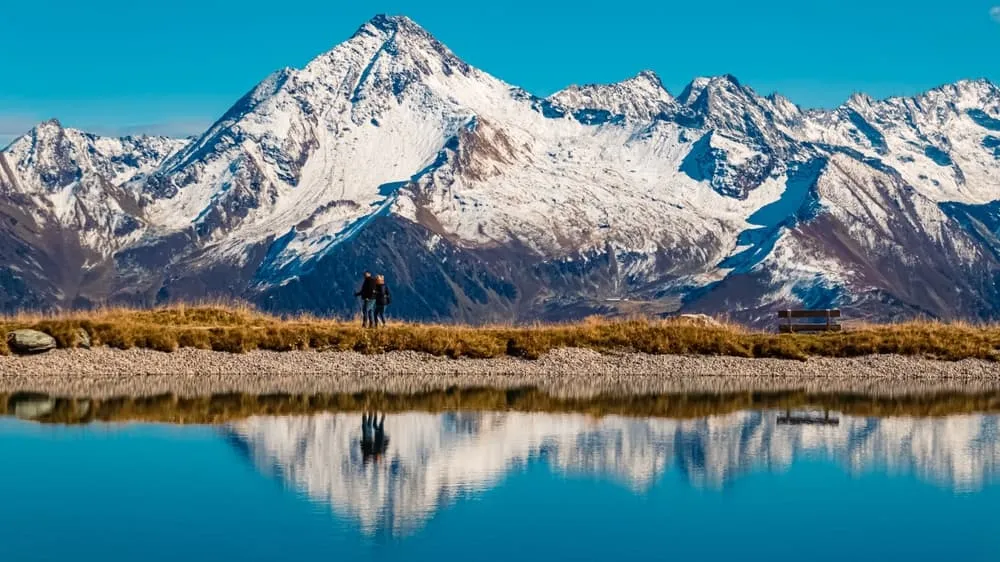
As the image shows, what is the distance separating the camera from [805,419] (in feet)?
199

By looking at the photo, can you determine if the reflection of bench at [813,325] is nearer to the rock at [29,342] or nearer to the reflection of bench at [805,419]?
the reflection of bench at [805,419]

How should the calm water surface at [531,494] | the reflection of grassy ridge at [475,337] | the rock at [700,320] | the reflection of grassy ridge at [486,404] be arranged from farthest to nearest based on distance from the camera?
1. the rock at [700,320]
2. the reflection of grassy ridge at [475,337]
3. the reflection of grassy ridge at [486,404]
4. the calm water surface at [531,494]

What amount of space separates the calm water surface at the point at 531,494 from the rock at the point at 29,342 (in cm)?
1772

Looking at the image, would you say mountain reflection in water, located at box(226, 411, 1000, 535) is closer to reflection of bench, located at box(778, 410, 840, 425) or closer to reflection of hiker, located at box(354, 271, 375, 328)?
reflection of bench, located at box(778, 410, 840, 425)

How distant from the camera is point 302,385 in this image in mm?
70938

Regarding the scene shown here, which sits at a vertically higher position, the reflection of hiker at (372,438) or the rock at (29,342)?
the rock at (29,342)

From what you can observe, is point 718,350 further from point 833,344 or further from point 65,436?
point 65,436

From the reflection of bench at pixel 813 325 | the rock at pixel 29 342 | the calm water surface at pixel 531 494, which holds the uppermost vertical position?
the reflection of bench at pixel 813 325

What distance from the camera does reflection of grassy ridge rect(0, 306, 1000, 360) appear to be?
77812 millimetres

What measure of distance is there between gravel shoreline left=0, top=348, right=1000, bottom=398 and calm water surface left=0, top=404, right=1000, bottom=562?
11849 mm

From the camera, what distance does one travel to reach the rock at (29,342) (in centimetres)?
7506

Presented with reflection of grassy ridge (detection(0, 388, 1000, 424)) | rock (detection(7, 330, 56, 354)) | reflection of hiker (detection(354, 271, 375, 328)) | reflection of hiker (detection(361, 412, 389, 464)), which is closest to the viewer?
reflection of hiker (detection(361, 412, 389, 464))

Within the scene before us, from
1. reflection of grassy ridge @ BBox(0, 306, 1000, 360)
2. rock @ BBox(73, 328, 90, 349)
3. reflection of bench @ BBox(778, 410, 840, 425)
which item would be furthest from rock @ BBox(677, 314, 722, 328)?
rock @ BBox(73, 328, 90, 349)

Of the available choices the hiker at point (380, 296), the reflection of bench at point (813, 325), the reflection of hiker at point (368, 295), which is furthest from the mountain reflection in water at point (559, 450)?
the reflection of bench at point (813, 325)
